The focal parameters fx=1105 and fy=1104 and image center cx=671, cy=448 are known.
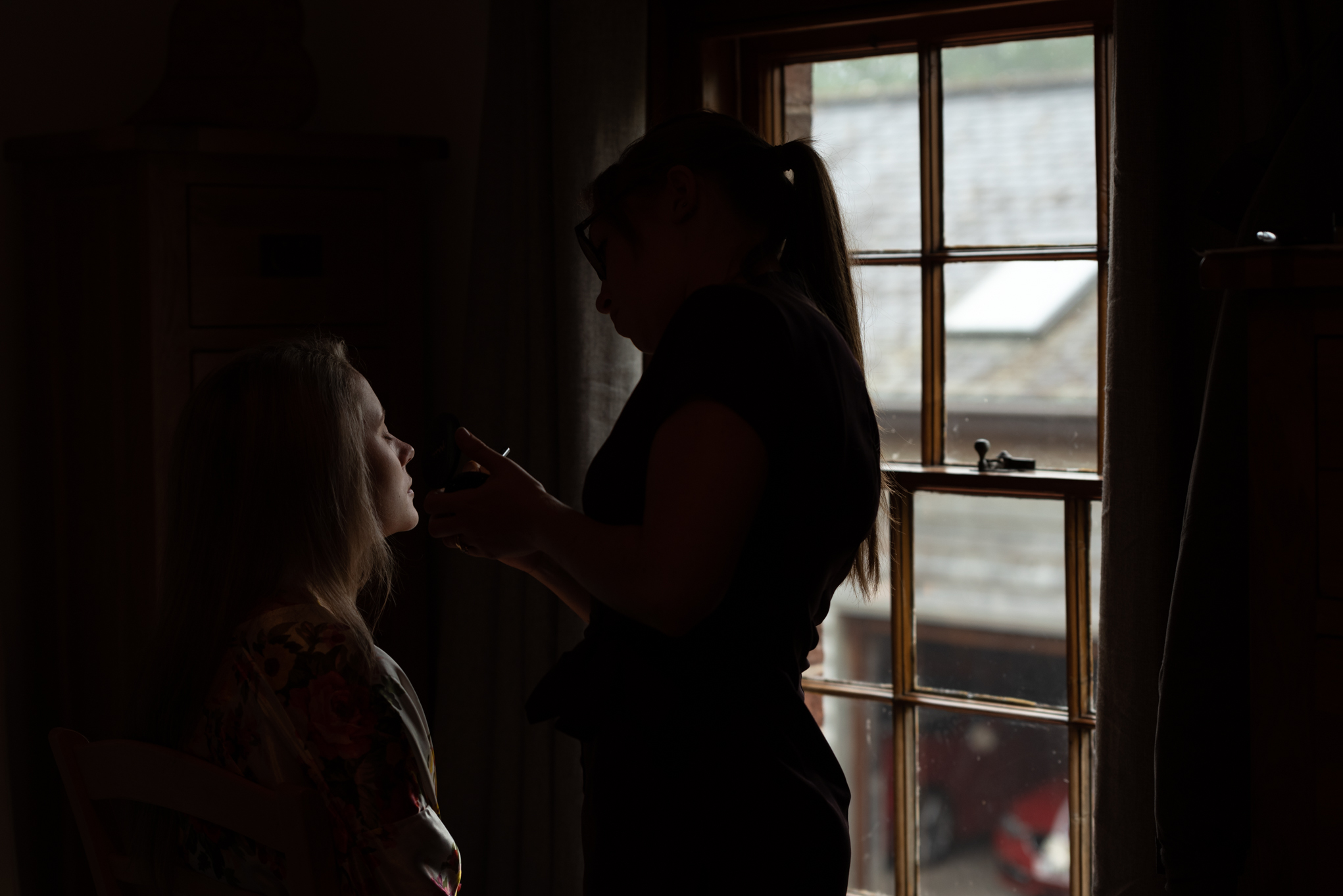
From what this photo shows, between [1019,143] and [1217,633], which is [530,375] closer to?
[1019,143]

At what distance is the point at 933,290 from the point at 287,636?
1290 mm

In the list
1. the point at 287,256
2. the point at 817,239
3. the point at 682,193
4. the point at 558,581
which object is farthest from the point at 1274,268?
the point at 287,256

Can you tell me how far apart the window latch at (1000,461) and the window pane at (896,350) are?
0.39 ft

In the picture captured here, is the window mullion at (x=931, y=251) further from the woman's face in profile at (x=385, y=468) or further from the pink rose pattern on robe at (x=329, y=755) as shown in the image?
the pink rose pattern on robe at (x=329, y=755)

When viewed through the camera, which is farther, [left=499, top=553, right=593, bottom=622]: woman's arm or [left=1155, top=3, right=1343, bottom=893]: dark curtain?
[left=499, top=553, right=593, bottom=622]: woman's arm

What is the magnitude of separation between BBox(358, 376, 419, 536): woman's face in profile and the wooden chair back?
1.41 feet

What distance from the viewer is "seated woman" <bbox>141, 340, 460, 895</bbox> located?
1.14 metres

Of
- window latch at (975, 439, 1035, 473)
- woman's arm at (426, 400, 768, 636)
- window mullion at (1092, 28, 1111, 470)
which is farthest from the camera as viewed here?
window latch at (975, 439, 1035, 473)

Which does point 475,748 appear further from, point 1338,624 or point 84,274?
point 1338,624

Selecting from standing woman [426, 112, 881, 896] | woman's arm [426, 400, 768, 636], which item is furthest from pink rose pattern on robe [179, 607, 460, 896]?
woman's arm [426, 400, 768, 636]

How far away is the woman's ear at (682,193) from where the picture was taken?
1.08 metres

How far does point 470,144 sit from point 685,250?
136cm

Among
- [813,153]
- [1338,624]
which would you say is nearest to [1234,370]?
[1338,624]

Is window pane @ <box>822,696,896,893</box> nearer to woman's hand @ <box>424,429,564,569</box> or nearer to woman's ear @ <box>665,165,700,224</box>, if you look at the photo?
woman's hand @ <box>424,429,564,569</box>
